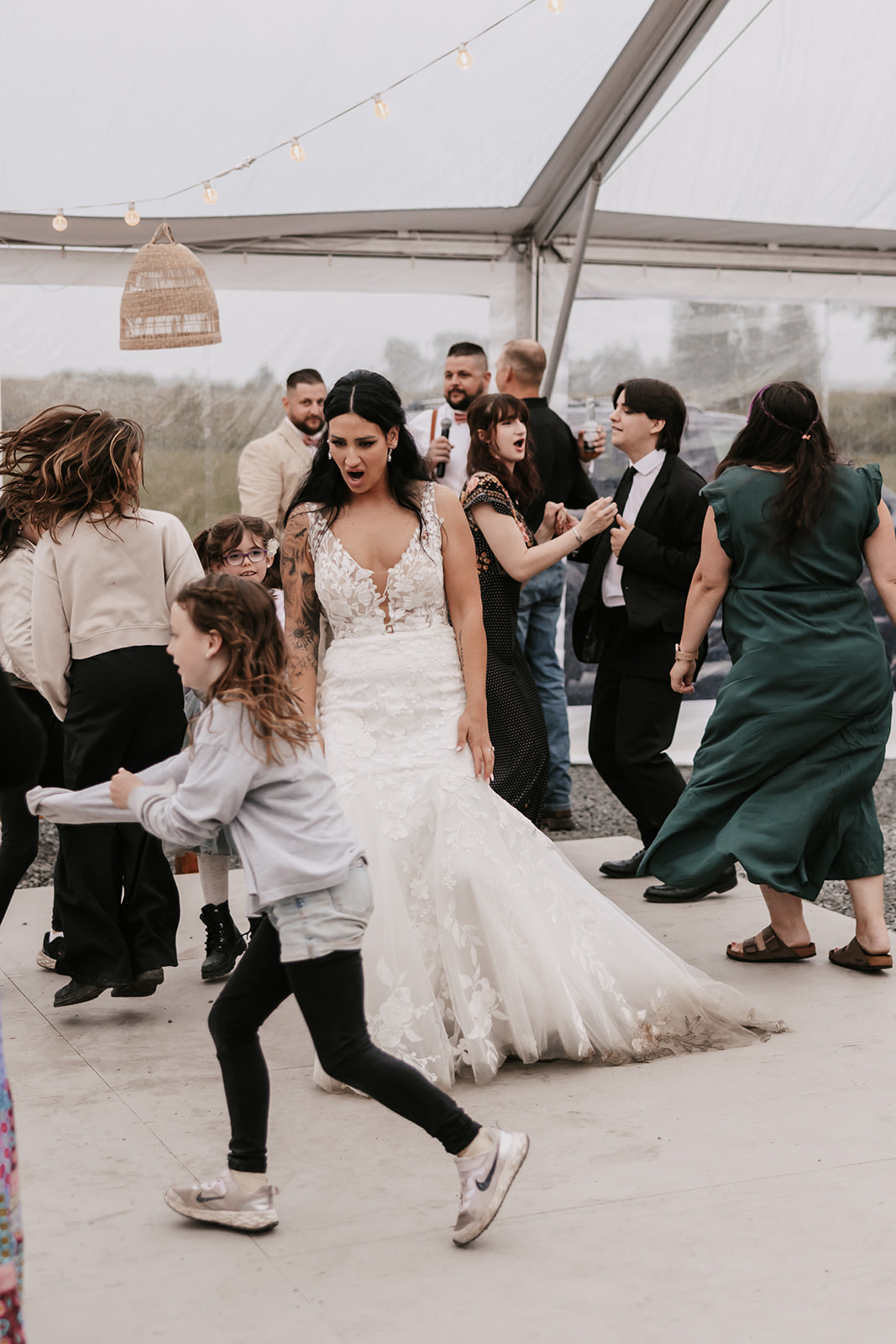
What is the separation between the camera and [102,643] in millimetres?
4055

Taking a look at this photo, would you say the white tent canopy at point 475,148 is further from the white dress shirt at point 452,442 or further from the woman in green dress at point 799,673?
the woman in green dress at point 799,673

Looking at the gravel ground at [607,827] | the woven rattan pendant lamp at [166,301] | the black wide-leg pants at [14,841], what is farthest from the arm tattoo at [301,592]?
the woven rattan pendant lamp at [166,301]

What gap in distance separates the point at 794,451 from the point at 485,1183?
260 centimetres

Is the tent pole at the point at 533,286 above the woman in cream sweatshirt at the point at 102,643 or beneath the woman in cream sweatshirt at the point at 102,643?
above

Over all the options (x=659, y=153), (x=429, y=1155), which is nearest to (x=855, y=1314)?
(x=429, y=1155)

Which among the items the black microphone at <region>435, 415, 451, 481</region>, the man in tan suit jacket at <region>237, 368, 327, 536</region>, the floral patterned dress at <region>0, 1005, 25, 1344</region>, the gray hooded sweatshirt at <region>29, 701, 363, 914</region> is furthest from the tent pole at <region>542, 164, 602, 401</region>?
the floral patterned dress at <region>0, 1005, 25, 1344</region>

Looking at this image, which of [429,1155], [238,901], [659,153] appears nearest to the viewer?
[429,1155]

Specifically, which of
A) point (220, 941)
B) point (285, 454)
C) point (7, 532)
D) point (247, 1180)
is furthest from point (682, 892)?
point (285, 454)

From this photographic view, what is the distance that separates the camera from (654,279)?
8062 millimetres

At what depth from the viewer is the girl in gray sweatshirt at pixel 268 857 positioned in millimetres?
Answer: 2586

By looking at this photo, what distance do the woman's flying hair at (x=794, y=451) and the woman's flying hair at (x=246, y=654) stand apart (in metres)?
2.15

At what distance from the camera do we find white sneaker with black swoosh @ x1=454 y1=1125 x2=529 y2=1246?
263 cm

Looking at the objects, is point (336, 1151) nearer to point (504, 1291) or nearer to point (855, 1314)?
point (504, 1291)

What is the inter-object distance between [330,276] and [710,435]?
247cm
